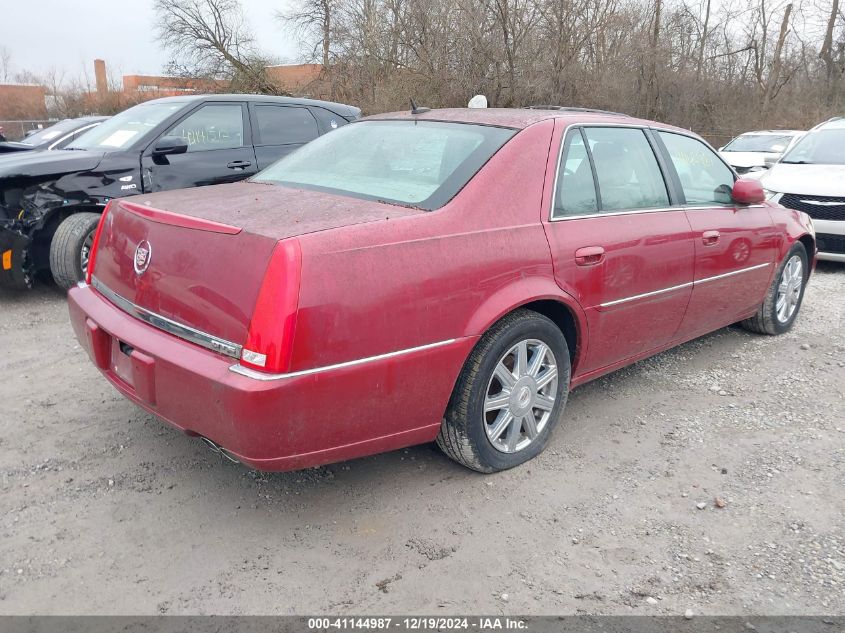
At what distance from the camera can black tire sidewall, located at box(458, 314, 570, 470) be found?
9.77ft

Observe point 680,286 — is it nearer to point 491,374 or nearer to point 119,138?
point 491,374

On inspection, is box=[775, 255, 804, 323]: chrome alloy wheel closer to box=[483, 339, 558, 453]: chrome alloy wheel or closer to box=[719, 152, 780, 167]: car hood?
box=[483, 339, 558, 453]: chrome alloy wheel

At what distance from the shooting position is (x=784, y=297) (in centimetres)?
540

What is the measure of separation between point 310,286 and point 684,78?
2427 cm

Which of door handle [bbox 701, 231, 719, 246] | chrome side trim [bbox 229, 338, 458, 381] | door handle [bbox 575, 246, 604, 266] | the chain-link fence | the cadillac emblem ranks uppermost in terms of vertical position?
the chain-link fence

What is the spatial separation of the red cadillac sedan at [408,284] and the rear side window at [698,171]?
0.02 m

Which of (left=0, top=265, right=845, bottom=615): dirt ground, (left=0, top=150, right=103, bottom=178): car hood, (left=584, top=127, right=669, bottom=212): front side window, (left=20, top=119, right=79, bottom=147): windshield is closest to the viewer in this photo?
(left=0, top=265, right=845, bottom=615): dirt ground

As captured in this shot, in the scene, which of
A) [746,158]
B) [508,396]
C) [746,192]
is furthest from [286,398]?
[746,158]

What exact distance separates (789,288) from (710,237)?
174 cm

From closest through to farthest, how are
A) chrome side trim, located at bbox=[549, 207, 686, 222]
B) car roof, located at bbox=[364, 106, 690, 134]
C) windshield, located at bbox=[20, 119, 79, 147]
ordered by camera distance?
chrome side trim, located at bbox=[549, 207, 686, 222] → car roof, located at bbox=[364, 106, 690, 134] → windshield, located at bbox=[20, 119, 79, 147]

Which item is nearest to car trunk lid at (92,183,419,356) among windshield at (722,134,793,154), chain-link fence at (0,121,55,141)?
windshield at (722,134,793,154)

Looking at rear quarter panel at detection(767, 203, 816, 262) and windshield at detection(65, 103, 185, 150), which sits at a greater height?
windshield at detection(65, 103, 185, 150)

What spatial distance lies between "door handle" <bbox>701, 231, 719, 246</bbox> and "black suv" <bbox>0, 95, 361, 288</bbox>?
423 cm

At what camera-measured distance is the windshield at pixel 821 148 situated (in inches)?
330
